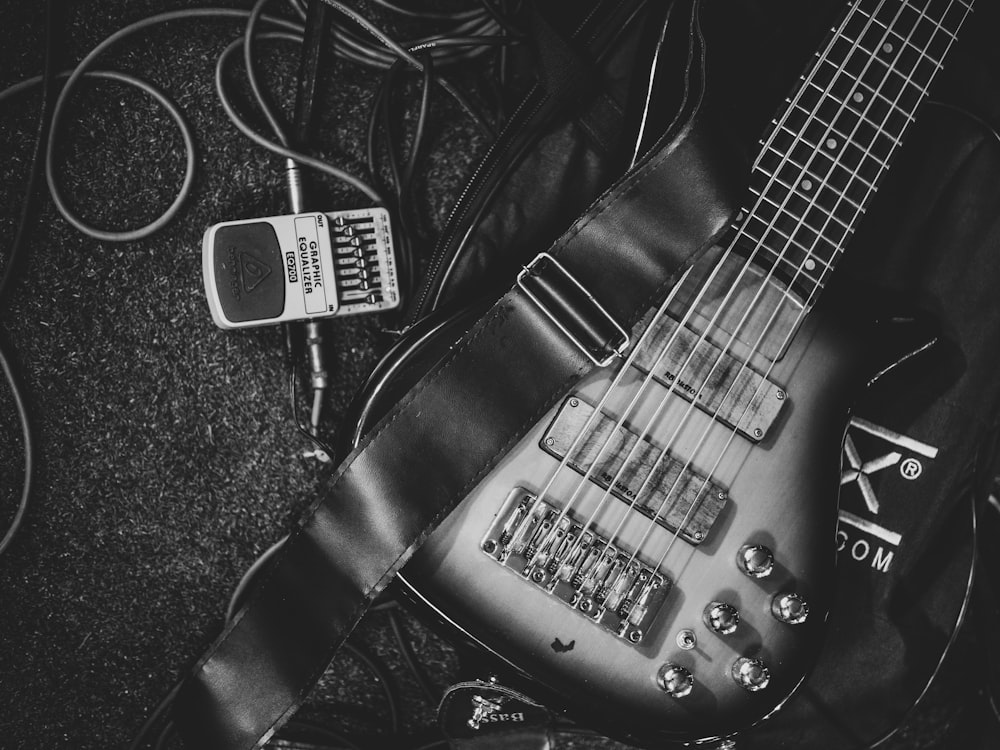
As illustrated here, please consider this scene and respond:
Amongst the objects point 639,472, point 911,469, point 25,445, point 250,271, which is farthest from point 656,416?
point 25,445

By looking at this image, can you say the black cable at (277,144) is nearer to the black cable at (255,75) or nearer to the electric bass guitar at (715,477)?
the black cable at (255,75)

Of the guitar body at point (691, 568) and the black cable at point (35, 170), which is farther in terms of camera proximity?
the black cable at point (35, 170)

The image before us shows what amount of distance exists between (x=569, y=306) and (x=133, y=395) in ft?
2.15

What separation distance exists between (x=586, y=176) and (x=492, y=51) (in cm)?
26

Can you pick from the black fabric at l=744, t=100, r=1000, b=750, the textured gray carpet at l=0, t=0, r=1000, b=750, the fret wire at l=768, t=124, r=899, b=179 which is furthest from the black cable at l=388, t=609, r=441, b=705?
the fret wire at l=768, t=124, r=899, b=179

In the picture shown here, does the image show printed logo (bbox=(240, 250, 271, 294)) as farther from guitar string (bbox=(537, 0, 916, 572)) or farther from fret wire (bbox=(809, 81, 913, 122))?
fret wire (bbox=(809, 81, 913, 122))

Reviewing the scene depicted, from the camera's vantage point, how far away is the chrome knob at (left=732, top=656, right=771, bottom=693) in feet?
2.64

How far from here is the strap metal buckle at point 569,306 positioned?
2.44 feet

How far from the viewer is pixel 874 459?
0.96 meters

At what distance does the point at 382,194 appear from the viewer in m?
1.03

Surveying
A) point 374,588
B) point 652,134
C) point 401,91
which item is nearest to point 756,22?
point 652,134

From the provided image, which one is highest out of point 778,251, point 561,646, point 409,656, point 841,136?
point 841,136

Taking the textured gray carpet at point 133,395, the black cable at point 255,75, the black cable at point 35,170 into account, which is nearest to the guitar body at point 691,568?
the textured gray carpet at point 133,395

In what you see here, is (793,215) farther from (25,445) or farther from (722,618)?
(25,445)
